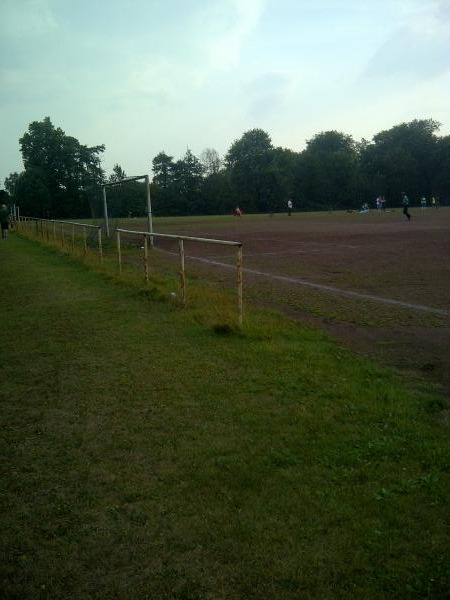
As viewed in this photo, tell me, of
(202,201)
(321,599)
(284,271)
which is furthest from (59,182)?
(321,599)

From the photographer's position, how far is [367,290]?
406 inches

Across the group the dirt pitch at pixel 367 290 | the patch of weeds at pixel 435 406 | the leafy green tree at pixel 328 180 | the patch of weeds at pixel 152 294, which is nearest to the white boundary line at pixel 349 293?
the dirt pitch at pixel 367 290

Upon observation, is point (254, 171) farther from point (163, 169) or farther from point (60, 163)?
point (60, 163)

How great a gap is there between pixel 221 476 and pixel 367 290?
25.0 ft

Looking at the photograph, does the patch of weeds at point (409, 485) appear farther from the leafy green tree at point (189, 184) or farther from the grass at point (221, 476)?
the leafy green tree at point (189, 184)

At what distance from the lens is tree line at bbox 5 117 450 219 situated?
82.6 m

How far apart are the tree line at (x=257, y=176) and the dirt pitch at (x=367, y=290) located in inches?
2593

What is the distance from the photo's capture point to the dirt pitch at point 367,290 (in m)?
6.34

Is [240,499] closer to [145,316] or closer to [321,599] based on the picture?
Answer: [321,599]

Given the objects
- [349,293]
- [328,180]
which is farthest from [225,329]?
[328,180]

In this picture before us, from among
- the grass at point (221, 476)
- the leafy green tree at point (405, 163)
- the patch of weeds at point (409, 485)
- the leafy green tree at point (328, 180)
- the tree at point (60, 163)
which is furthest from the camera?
the leafy green tree at point (328, 180)

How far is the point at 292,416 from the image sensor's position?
4.27m

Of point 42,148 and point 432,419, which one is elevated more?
point 42,148

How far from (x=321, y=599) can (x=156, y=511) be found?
109 centimetres
